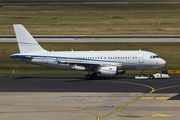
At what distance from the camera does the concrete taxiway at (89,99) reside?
2589 cm

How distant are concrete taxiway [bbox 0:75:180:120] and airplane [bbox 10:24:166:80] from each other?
2.59 meters

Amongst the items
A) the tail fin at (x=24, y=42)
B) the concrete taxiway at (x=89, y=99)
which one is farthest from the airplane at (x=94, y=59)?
the concrete taxiway at (x=89, y=99)

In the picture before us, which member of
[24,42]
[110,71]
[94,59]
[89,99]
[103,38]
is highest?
[103,38]

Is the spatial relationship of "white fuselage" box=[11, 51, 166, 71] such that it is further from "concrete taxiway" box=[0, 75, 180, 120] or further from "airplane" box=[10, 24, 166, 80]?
"concrete taxiway" box=[0, 75, 180, 120]

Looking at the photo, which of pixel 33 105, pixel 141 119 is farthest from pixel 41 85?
pixel 141 119

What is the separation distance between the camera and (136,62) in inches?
1903

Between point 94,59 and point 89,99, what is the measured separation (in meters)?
17.0

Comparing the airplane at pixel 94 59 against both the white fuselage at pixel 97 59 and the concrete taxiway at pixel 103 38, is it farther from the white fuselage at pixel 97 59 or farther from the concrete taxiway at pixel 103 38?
the concrete taxiway at pixel 103 38

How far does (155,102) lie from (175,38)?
5033 cm

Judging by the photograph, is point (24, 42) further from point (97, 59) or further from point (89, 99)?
point (89, 99)

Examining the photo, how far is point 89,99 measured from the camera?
32594mm

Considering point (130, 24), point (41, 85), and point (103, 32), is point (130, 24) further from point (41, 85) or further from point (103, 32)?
point (41, 85)

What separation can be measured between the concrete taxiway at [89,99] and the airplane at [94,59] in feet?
8.50

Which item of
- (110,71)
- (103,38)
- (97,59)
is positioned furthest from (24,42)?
(103,38)
